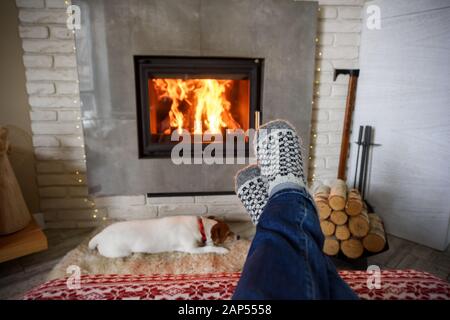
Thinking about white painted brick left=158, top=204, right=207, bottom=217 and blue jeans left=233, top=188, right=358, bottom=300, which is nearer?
blue jeans left=233, top=188, right=358, bottom=300

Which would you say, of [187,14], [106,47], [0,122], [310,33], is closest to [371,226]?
[310,33]

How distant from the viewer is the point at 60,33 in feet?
5.01

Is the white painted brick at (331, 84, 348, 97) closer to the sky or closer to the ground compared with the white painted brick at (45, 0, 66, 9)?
closer to the ground

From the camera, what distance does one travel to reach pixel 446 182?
1469mm

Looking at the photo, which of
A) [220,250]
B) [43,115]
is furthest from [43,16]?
[220,250]

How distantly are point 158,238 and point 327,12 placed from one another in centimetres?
149

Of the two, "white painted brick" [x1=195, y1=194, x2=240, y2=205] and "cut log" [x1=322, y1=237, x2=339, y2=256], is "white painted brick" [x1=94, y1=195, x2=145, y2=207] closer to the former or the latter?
"white painted brick" [x1=195, y1=194, x2=240, y2=205]

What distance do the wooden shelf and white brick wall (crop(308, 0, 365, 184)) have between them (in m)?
1.49

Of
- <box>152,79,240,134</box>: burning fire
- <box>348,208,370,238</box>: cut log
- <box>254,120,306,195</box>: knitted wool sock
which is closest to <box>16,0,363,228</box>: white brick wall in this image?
<box>152,79,240,134</box>: burning fire

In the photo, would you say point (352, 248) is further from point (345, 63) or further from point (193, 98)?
A: point (193, 98)

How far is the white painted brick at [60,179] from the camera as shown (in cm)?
168

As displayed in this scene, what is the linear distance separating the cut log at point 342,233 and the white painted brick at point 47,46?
1605 mm

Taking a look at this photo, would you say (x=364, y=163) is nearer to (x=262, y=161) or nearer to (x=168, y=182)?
(x=262, y=161)

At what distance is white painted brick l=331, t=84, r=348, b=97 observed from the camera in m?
1.74
